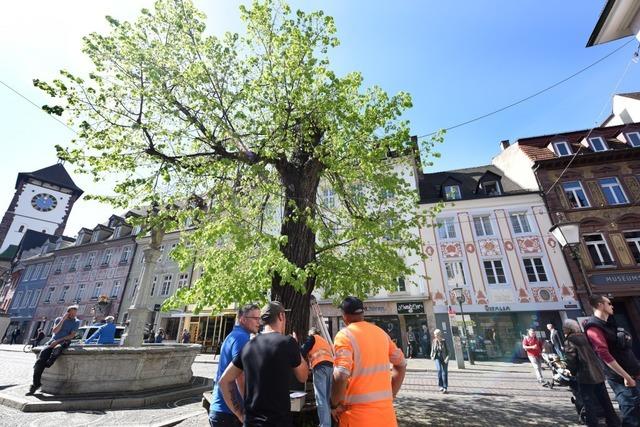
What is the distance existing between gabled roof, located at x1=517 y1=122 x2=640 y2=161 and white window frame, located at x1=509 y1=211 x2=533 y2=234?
4456 mm

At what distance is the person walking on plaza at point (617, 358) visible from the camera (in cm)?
368

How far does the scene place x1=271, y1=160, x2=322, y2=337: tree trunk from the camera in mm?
5730

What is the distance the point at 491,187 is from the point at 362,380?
23.8 m

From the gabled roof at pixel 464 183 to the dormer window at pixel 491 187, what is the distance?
1.07 ft

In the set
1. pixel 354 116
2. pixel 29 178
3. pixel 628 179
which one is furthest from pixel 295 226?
Result: pixel 29 178

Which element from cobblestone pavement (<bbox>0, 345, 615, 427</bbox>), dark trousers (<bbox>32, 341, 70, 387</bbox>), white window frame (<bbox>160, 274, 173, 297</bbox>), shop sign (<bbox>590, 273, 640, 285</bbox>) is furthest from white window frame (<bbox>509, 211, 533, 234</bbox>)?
white window frame (<bbox>160, 274, 173, 297</bbox>)

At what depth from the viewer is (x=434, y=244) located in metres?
21.0

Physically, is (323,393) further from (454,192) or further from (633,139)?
(633,139)

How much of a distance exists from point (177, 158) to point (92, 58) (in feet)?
8.38

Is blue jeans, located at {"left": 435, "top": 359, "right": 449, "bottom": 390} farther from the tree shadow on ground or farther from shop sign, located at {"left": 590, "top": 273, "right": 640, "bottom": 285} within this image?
shop sign, located at {"left": 590, "top": 273, "right": 640, "bottom": 285}

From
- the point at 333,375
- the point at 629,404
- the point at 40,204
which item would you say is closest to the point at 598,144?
the point at 629,404

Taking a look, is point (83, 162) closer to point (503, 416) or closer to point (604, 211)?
point (503, 416)

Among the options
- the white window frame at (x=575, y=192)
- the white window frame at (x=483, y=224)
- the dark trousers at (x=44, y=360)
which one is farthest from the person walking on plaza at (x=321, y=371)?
the white window frame at (x=575, y=192)

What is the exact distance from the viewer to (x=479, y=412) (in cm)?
626
